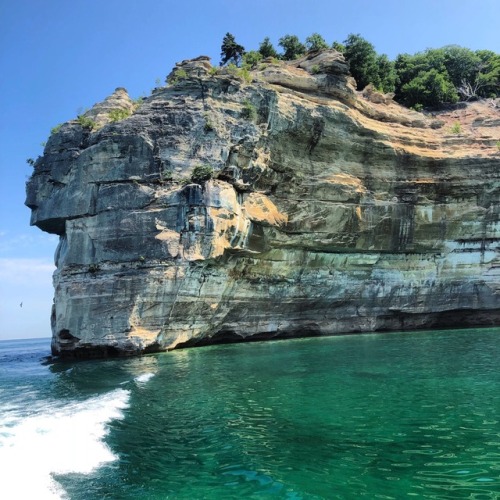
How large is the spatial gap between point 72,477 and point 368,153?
26313 millimetres

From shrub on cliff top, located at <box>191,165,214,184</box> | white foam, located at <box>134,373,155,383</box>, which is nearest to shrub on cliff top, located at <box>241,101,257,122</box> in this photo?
shrub on cliff top, located at <box>191,165,214,184</box>

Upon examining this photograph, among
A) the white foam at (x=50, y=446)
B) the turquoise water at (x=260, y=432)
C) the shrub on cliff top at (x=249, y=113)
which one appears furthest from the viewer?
the shrub on cliff top at (x=249, y=113)

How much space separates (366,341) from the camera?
23.8 m

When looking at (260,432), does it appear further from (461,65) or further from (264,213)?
(461,65)

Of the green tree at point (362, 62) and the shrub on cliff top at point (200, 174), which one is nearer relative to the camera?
the shrub on cliff top at point (200, 174)

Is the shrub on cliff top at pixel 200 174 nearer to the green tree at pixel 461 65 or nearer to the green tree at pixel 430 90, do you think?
the green tree at pixel 430 90

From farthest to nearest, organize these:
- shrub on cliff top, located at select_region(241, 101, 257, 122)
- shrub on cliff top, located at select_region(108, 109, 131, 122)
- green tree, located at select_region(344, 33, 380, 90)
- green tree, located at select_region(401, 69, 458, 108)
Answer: green tree, located at select_region(344, 33, 380, 90)
green tree, located at select_region(401, 69, 458, 108)
shrub on cliff top, located at select_region(108, 109, 131, 122)
shrub on cliff top, located at select_region(241, 101, 257, 122)

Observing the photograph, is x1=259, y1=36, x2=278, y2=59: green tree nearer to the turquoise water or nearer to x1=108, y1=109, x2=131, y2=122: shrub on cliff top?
x1=108, y1=109, x2=131, y2=122: shrub on cliff top

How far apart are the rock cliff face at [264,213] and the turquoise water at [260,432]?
22.9ft

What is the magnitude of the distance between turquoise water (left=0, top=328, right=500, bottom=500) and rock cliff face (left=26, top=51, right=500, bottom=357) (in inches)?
274

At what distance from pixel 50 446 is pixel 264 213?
62.5ft

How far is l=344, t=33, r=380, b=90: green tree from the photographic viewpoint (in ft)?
142

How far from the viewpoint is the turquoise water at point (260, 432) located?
611 centimetres

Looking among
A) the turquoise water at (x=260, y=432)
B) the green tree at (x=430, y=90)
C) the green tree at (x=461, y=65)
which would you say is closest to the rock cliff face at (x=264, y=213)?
the turquoise water at (x=260, y=432)
